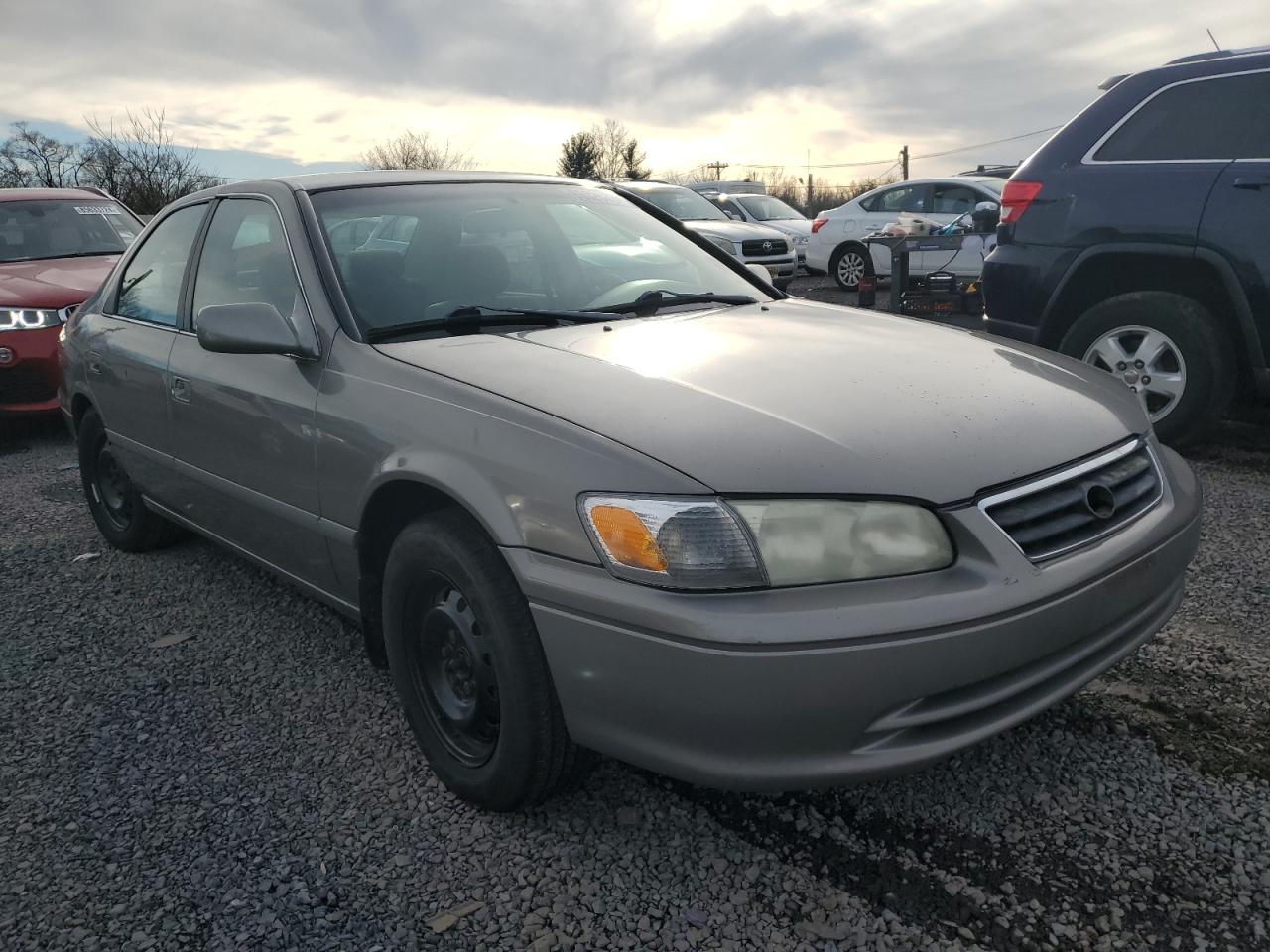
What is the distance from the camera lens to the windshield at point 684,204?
46.0ft

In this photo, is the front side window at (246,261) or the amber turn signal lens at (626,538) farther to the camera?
the front side window at (246,261)

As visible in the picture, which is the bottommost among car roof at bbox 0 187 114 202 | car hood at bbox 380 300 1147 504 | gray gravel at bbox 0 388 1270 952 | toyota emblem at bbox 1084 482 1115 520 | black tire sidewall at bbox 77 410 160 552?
gray gravel at bbox 0 388 1270 952

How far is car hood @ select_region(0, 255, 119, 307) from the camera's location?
665 centimetres

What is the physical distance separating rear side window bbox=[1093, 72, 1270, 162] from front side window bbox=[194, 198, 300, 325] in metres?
3.89

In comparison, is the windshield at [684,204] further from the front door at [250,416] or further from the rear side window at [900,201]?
the front door at [250,416]

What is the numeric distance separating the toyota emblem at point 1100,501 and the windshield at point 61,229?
7575 mm

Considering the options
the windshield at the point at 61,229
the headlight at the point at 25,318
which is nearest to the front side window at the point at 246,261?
the headlight at the point at 25,318

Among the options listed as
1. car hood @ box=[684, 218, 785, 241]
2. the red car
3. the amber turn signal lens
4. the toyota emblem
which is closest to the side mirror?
the amber turn signal lens

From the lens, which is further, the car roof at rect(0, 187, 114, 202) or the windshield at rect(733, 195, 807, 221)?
the windshield at rect(733, 195, 807, 221)

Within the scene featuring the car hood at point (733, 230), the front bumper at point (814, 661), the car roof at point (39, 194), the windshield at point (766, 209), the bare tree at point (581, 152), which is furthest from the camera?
the bare tree at point (581, 152)

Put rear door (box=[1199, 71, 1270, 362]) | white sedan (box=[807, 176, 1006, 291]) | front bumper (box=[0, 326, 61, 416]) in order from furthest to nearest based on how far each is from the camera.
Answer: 1. white sedan (box=[807, 176, 1006, 291])
2. front bumper (box=[0, 326, 61, 416])
3. rear door (box=[1199, 71, 1270, 362])

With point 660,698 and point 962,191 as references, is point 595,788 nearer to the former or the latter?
point 660,698

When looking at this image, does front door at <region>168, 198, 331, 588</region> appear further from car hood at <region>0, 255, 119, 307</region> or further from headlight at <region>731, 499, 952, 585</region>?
car hood at <region>0, 255, 119, 307</region>

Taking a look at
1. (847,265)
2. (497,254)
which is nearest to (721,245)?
(497,254)
